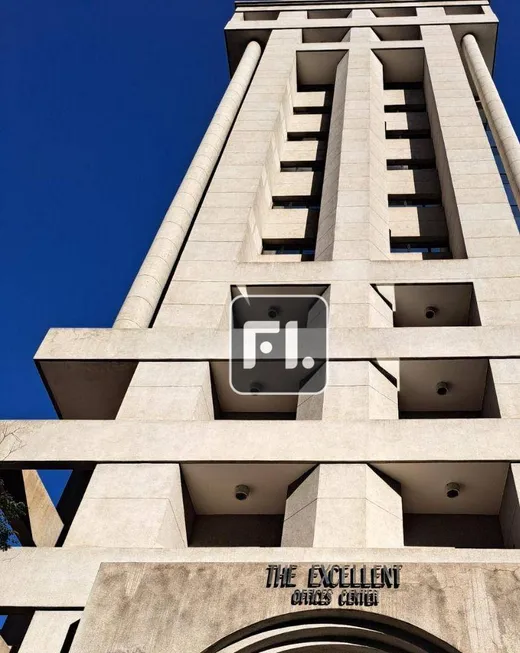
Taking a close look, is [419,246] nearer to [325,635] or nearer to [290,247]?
[290,247]

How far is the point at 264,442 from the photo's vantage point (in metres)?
17.6

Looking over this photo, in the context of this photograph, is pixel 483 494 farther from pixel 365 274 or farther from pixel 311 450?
pixel 365 274

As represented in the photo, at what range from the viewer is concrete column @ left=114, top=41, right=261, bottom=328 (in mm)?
22922

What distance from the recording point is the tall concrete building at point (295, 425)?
1212 cm

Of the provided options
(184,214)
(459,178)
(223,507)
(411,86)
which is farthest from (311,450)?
(411,86)

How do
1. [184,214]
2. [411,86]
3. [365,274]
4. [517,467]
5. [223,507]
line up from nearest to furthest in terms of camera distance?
[517,467]
[223,507]
[365,274]
[184,214]
[411,86]

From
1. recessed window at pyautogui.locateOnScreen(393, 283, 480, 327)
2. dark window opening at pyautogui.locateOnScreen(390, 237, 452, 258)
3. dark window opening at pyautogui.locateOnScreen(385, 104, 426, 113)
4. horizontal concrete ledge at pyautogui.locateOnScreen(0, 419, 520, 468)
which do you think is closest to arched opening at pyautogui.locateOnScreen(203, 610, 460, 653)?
horizontal concrete ledge at pyautogui.locateOnScreen(0, 419, 520, 468)

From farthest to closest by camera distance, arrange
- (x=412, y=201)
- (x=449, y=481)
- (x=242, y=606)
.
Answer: (x=412, y=201), (x=449, y=481), (x=242, y=606)

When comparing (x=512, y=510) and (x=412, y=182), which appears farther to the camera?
(x=412, y=182)

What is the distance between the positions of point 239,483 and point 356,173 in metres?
16.5

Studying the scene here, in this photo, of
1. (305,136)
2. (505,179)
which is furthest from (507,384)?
(305,136)

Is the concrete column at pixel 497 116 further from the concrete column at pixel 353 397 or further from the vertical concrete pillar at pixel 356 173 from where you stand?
the concrete column at pixel 353 397

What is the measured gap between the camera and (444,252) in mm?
29125

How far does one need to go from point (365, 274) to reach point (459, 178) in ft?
25.4
